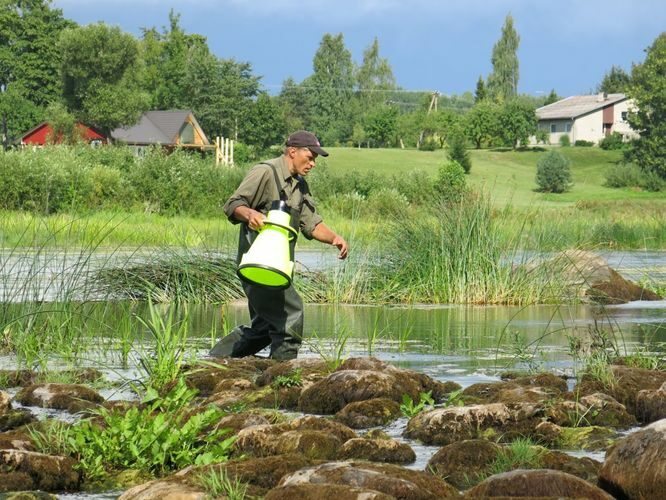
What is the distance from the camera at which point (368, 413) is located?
7082 mm

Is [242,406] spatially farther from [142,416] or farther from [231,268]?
[231,268]

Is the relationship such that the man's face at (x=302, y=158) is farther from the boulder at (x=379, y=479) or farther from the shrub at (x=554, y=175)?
the shrub at (x=554, y=175)

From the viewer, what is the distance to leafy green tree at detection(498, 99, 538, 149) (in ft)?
291

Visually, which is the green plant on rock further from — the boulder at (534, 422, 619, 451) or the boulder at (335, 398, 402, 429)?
the boulder at (534, 422, 619, 451)

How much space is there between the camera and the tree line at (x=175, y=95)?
7088cm

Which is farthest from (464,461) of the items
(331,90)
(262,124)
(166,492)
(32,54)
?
(331,90)

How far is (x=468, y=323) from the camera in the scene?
13117mm

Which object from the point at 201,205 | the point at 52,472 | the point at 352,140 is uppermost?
the point at 352,140

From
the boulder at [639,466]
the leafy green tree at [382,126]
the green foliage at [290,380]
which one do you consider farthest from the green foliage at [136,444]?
the leafy green tree at [382,126]

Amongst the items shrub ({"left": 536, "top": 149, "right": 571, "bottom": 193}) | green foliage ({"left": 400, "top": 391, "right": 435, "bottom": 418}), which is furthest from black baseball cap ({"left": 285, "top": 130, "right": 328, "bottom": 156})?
shrub ({"left": 536, "top": 149, "right": 571, "bottom": 193})

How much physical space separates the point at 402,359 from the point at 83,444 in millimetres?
4654

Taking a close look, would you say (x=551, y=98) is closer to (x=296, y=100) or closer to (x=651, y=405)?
(x=296, y=100)

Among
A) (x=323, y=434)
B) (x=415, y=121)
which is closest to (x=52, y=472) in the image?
(x=323, y=434)

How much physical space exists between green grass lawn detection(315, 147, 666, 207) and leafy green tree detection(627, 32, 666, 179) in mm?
2987
